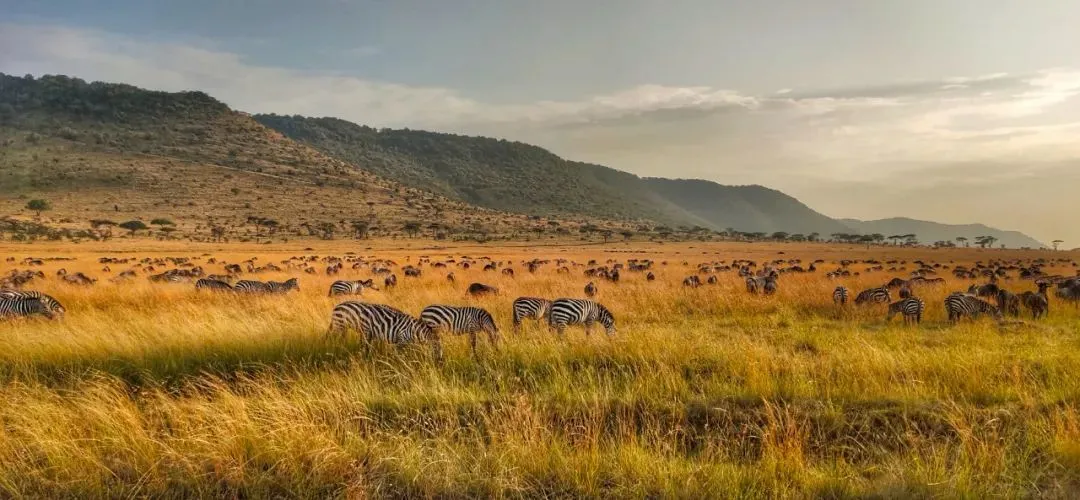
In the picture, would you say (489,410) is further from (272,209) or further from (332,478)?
(272,209)

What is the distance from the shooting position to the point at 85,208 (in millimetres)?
89562

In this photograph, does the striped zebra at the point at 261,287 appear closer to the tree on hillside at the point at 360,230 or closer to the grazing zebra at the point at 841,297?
the grazing zebra at the point at 841,297

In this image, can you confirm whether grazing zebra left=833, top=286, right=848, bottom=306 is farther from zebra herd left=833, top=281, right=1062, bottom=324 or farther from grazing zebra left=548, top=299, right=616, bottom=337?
grazing zebra left=548, top=299, right=616, bottom=337

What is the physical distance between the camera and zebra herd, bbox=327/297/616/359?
998cm

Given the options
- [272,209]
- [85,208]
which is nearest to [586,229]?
[272,209]

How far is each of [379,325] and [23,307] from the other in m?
10.1

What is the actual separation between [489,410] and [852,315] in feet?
44.0

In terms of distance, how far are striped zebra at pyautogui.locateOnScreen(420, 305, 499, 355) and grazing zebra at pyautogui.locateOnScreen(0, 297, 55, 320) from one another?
956 centimetres

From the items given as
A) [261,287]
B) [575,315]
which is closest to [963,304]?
[575,315]

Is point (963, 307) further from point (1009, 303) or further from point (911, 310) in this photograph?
point (1009, 303)

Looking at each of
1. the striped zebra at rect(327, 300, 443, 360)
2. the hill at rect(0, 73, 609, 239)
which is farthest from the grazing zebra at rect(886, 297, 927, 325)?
the hill at rect(0, 73, 609, 239)

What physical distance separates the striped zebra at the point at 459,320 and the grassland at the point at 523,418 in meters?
0.56

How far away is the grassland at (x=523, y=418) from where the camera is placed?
5.23 meters

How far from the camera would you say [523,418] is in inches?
255
